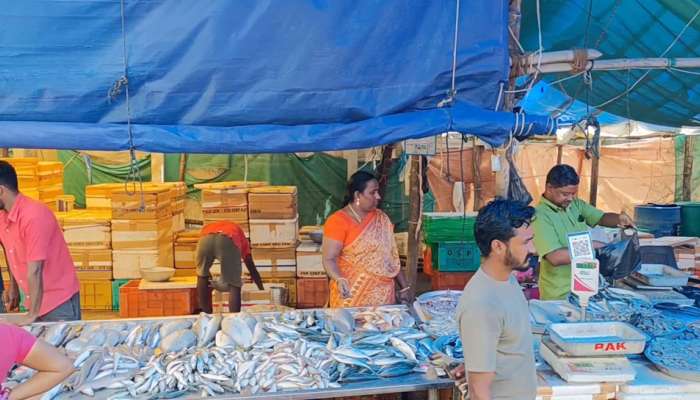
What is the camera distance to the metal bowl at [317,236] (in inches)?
331

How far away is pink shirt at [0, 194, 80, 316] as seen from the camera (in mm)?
4074

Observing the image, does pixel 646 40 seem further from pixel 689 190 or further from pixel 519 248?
pixel 689 190

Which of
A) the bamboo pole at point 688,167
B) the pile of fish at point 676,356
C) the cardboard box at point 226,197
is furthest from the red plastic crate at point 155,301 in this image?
the bamboo pole at point 688,167

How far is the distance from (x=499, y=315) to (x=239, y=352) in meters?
1.76

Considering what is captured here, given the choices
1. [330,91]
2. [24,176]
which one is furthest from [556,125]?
[24,176]

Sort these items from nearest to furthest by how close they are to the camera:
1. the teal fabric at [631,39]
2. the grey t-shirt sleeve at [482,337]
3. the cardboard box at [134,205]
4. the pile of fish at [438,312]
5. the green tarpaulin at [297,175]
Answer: the grey t-shirt sleeve at [482,337] < the pile of fish at [438,312] < the teal fabric at [631,39] < the cardboard box at [134,205] < the green tarpaulin at [297,175]

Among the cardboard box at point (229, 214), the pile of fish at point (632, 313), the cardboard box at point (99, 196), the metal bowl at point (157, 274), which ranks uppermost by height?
the cardboard box at point (99, 196)

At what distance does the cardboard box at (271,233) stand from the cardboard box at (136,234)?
4.33 ft

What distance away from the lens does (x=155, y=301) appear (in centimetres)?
738

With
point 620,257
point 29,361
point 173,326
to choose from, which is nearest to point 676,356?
→ point 620,257

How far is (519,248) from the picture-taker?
2.50 metres

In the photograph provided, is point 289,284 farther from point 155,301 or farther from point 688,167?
point 688,167

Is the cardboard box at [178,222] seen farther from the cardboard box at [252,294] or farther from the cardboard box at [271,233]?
the cardboard box at [252,294]

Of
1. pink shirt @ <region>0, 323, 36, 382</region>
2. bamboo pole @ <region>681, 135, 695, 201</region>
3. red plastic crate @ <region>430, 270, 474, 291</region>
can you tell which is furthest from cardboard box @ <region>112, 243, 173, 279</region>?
bamboo pole @ <region>681, 135, 695, 201</region>
